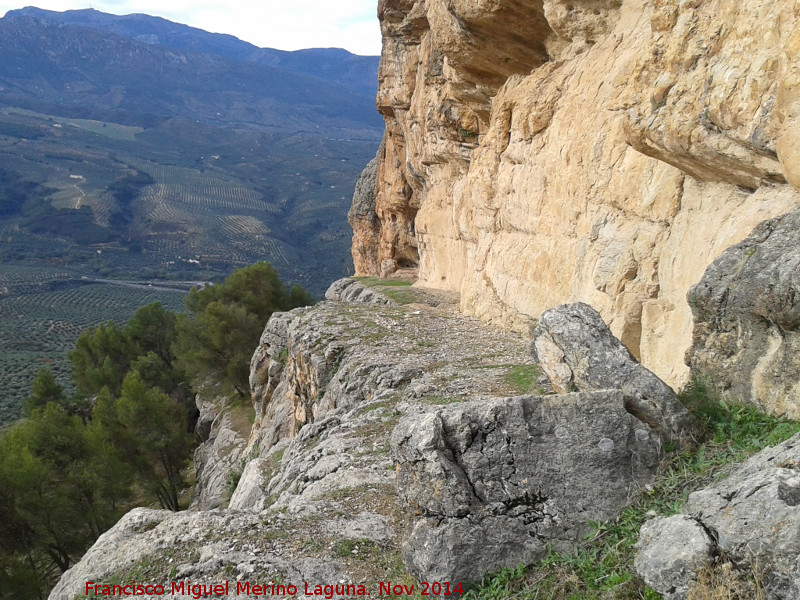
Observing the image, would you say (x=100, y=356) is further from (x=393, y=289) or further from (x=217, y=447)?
(x=393, y=289)

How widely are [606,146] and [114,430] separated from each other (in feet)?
72.4

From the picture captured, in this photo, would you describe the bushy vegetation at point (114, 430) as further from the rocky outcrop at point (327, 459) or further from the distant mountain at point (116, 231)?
the distant mountain at point (116, 231)

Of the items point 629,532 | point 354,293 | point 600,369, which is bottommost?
point 354,293

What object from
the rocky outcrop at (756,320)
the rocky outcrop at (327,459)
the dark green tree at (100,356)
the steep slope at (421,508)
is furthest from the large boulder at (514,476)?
the dark green tree at (100,356)

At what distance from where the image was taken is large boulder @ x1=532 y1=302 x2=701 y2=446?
18.9ft

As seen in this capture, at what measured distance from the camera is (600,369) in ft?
21.4

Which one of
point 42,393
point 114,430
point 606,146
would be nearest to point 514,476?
point 606,146

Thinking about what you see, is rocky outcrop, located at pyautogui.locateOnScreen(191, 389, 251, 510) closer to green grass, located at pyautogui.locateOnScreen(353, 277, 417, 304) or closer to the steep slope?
green grass, located at pyautogui.locateOnScreen(353, 277, 417, 304)

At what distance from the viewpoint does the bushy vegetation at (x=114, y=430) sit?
17.8 metres

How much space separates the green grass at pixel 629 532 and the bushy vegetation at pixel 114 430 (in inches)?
677

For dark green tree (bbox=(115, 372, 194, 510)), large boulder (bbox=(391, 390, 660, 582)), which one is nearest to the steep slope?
large boulder (bbox=(391, 390, 660, 582))

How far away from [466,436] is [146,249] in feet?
417

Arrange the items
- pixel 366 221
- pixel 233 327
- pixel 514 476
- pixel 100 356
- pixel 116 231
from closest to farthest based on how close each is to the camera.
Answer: pixel 514 476 → pixel 233 327 → pixel 100 356 → pixel 366 221 → pixel 116 231

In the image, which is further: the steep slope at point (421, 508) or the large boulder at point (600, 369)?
the large boulder at point (600, 369)
